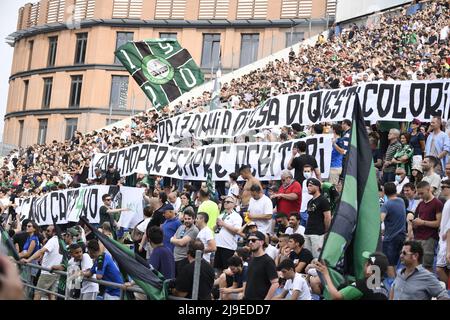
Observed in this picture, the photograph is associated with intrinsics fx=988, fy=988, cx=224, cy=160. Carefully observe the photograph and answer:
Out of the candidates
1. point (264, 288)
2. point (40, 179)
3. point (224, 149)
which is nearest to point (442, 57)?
point (224, 149)

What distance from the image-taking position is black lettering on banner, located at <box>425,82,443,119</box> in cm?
1574

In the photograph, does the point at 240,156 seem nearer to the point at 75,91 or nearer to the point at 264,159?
the point at 264,159

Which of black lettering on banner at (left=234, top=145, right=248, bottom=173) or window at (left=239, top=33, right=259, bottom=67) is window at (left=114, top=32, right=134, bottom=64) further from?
black lettering on banner at (left=234, top=145, right=248, bottom=173)

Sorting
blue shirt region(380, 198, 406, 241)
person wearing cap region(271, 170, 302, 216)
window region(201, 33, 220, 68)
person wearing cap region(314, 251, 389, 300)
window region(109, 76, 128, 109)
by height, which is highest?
window region(201, 33, 220, 68)

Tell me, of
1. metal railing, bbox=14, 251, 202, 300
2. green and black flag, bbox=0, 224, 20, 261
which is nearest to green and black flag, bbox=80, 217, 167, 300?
metal railing, bbox=14, 251, 202, 300

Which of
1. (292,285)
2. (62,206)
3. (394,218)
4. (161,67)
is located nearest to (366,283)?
(292,285)

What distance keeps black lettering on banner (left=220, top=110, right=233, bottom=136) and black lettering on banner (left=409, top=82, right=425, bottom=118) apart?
171 inches

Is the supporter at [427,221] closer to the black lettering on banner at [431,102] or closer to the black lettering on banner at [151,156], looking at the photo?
the black lettering on banner at [431,102]

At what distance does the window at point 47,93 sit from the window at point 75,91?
2.02m

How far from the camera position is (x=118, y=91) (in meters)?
57.5

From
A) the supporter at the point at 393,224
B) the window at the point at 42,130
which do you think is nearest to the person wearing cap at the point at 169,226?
the supporter at the point at 393,224

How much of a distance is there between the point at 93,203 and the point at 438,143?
766cm

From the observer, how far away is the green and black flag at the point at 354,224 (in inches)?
345
